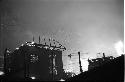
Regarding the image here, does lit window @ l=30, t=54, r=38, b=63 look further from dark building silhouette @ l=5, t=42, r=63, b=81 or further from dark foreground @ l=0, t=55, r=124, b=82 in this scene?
dark foreground @ l=0, t=55, r=124, b=82

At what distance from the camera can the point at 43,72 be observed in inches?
1474

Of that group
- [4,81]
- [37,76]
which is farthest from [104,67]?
[37,76]

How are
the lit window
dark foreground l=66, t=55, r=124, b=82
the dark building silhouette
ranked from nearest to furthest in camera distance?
dark foreground l=66, t=55, r=124, b=82 → the dark building silhouette → the lit window

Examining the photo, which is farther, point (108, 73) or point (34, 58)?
point (34, 58)

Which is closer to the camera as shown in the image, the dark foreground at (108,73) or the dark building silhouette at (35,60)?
the dark foreground at (108,73)

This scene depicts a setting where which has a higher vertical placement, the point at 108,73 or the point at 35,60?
the point at 108,73

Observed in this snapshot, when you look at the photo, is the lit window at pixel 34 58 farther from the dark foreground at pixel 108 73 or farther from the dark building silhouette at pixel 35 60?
the dark foreground at pixel 108 73

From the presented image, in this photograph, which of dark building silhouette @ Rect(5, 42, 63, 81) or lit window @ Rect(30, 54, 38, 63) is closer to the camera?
dark building silhouette @ Rect(5, 42, 63, 81)

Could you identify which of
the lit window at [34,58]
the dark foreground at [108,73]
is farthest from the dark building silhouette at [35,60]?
the dark foreground at [108,73]

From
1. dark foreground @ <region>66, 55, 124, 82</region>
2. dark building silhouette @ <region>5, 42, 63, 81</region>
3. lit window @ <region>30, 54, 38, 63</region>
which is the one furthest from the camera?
lit window @ <region>30, 54, 38, 63</region>

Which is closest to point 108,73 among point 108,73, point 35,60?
point 108,73

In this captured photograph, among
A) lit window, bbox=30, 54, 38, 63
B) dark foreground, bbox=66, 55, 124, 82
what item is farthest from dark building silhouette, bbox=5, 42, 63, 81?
dark foreground, bbox=66, 55, 124, 82

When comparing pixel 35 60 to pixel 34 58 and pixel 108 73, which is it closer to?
pixel 34 58

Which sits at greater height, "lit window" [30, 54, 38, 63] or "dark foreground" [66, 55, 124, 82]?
"dark foreground" [66, 55, 124, 82]
